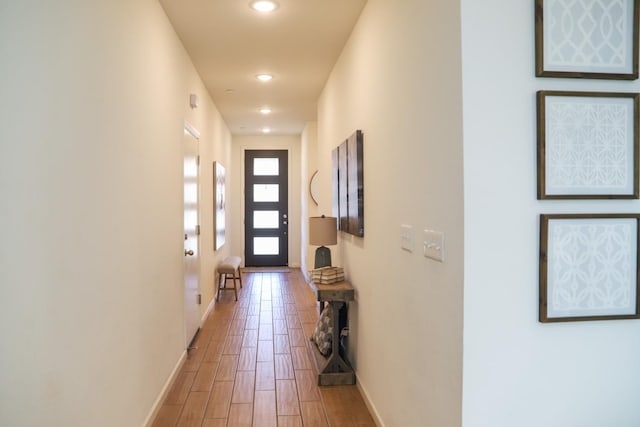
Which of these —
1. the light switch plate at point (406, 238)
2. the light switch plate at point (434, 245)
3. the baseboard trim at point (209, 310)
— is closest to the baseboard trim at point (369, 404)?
the light switch plate at point (406, 238)

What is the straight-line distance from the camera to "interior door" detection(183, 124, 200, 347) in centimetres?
403

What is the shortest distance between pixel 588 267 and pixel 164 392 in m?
2.67

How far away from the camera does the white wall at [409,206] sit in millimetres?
1647

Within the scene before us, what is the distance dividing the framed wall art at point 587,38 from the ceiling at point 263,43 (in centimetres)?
168

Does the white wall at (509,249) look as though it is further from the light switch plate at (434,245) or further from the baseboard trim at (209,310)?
the baseboard trim at (209,310)

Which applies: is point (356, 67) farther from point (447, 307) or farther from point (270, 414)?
point (270, 414)

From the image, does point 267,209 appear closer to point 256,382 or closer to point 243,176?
point 243,176

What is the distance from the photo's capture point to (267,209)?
Answer: 934 cm

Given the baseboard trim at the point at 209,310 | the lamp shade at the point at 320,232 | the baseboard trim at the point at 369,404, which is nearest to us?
the baseboard trim at the point at 369,404

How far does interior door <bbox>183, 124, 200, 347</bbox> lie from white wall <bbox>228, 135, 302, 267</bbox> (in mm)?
4473

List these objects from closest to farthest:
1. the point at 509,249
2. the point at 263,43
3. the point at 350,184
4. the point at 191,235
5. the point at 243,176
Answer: the point at 509,249 → the point at 350,184 → the point at 263,43 → the point at 191,235 → the point at 243,176

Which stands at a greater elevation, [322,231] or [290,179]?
[290,179]

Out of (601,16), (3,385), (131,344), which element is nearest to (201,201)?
(131,344)

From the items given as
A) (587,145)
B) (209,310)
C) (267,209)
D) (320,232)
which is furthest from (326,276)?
(267,209)
